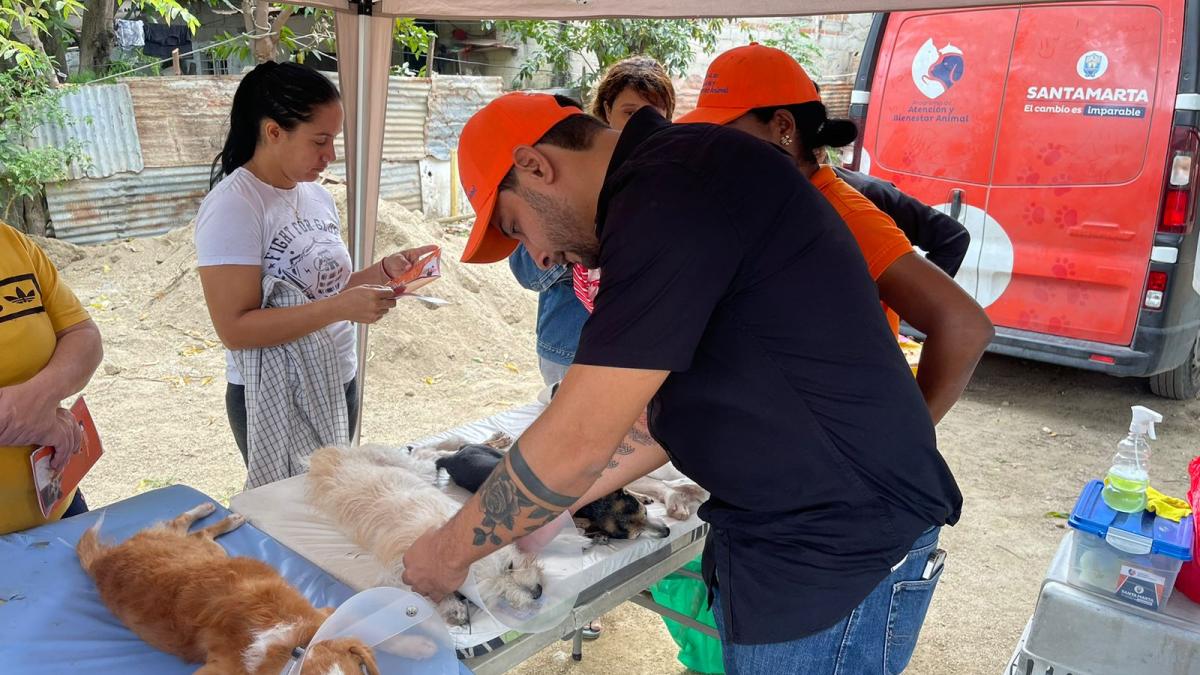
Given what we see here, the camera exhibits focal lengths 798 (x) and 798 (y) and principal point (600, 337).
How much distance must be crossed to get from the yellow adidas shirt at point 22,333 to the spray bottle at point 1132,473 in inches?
118

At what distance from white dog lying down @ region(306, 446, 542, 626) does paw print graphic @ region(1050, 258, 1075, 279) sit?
469 cm

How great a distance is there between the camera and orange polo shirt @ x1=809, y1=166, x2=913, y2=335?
6.42 feet

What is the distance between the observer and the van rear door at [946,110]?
5.46m

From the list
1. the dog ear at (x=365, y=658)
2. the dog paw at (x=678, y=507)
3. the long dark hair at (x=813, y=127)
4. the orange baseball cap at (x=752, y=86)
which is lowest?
the dog paw at (x=678, y=507)

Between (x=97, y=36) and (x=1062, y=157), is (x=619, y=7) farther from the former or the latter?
(x=97, y=36)

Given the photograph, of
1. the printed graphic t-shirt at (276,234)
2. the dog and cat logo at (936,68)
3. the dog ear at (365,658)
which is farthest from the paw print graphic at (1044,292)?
the dog ear at (365,658)

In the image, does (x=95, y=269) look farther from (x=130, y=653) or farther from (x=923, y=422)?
(x=923, y=422)

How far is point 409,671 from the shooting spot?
1.47m

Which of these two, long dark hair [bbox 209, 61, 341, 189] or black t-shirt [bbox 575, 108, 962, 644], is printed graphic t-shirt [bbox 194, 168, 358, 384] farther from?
black t-shirt [bbox 575, 108, 962, 644]

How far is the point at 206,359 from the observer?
6699 millimetres

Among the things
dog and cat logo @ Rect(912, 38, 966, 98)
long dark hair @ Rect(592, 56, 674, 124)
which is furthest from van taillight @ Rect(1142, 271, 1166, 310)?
long dark hair @ Rect(592, 56, 674, 124)

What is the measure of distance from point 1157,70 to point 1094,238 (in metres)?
1.05

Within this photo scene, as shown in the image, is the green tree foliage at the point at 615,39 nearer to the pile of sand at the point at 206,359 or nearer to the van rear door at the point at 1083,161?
the pile of sand at the point at 206,359

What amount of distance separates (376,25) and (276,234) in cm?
135
